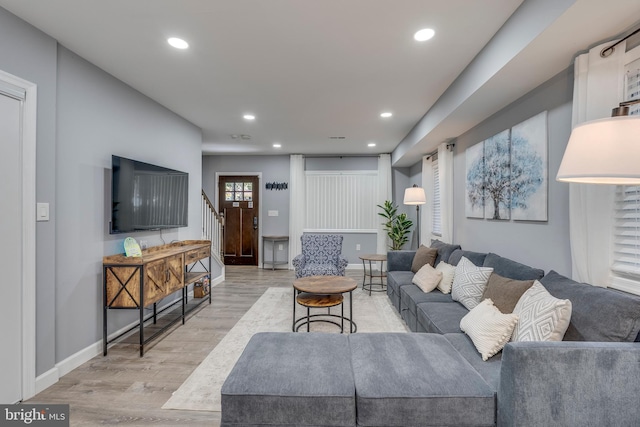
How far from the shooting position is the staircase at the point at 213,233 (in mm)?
5156

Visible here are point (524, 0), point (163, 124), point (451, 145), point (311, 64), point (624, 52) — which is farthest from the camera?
point (451, 145)

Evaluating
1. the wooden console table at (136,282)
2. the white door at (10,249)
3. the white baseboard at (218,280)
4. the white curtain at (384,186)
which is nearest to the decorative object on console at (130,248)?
the wooden console table at (136,282)

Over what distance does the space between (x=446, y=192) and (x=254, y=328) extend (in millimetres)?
3105

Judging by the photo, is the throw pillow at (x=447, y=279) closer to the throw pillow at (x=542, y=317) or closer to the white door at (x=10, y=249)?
the throw pillow at (x=542, y=317)

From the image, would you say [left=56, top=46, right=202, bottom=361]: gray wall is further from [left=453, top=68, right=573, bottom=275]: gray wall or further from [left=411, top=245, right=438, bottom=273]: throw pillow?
[left=453, top=68, right=573, bottom=275]: gray wall

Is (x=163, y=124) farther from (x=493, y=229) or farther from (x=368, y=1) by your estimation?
(x=493, y=229)

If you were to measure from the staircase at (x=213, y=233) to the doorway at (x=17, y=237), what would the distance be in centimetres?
298

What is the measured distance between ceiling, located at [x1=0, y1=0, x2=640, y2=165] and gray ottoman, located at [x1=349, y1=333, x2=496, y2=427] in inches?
74.4

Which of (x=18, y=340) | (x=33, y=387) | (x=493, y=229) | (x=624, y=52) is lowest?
(x=33, y=387)

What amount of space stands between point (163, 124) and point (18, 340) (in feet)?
8.67

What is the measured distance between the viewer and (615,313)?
1438 mm

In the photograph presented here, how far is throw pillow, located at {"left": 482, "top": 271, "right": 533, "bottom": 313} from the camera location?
2.01m

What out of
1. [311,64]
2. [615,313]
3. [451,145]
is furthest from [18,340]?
[451,145]

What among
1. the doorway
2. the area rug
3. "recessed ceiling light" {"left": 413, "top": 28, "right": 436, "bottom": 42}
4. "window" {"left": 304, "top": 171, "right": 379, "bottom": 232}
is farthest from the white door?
"window" {"left": 304, "top": 171, "right": 379, "bottom": 232}
